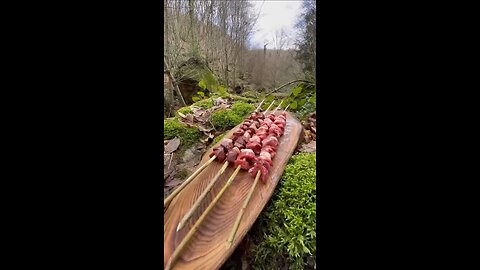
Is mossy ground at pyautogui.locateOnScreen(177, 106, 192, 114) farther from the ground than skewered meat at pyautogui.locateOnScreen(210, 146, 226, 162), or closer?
farther from the ground

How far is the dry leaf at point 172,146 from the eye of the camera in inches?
24.7

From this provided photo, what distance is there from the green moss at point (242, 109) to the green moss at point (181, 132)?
27 centimetres

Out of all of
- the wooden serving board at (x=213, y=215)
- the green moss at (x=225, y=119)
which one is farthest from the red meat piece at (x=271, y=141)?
the green moss at (x=225, y=119)

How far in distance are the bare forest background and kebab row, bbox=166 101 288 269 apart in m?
0.22

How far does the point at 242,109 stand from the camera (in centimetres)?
104

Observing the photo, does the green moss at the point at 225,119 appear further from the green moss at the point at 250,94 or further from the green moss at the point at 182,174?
the green moss at the point at 182,174

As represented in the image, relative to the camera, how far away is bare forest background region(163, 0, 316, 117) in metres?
0.81

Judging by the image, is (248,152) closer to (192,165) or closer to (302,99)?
(192,165)

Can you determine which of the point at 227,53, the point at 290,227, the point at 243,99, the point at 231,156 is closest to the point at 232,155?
the point at 231,156

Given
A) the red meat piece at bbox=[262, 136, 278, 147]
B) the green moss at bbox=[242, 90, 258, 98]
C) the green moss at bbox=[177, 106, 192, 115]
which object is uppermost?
the green moss at bbox=[242, 90, 258, 98]

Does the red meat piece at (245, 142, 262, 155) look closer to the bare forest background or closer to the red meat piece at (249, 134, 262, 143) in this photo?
the red meat piece at (249, 134, 262, 143)

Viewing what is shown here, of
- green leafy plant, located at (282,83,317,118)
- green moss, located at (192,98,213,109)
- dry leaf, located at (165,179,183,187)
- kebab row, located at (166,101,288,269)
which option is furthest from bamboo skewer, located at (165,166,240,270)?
green leafy plant, located at (282,83,317,118)

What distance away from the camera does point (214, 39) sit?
42.1 inches
